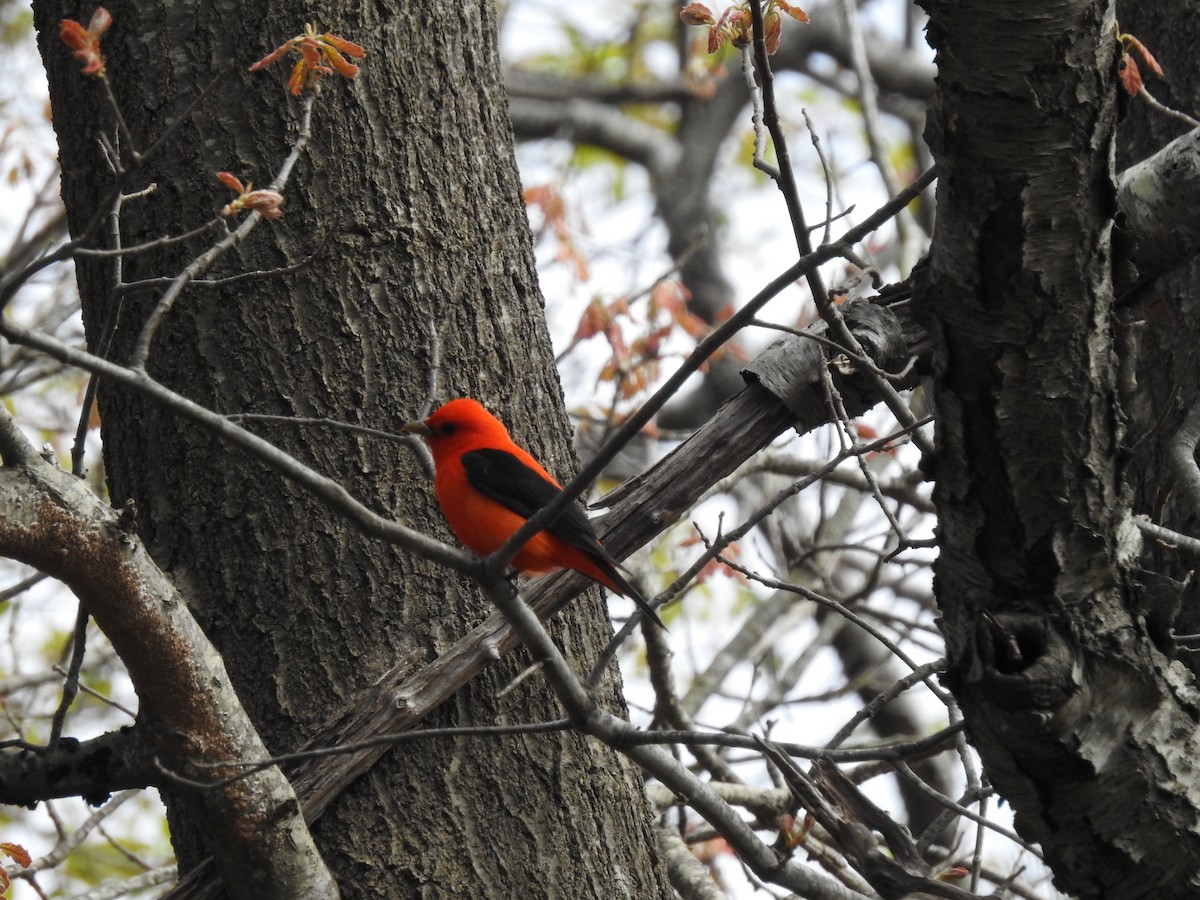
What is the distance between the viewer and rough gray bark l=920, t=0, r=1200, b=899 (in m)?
2.01

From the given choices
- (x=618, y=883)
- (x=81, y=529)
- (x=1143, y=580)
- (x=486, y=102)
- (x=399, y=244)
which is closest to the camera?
(x=1143, y=580)

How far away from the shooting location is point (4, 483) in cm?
231

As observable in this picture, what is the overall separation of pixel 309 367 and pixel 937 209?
5.53ft

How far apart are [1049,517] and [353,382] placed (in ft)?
5.71

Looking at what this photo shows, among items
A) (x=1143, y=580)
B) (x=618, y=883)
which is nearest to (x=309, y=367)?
(x=618, y=883)

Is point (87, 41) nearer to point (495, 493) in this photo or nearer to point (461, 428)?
point (461, 428)

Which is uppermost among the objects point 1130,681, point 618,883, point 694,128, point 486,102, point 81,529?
point 694,128

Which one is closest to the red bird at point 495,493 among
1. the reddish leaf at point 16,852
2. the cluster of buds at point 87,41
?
the cluster of buds at point 87,41

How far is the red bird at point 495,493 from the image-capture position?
127 inches

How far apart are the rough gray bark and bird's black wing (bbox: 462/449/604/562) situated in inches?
45.0

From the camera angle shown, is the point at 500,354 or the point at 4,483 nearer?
the point at 4,483

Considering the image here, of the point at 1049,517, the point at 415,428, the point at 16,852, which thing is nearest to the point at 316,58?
the point at 415,428

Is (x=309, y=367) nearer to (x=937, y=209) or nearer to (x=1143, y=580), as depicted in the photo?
(x=937, y=209)

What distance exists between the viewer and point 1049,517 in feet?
7.11
